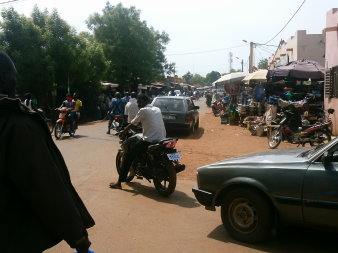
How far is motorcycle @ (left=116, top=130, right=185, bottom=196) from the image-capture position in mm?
6184

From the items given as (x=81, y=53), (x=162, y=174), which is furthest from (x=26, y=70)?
(x=162, y=174)

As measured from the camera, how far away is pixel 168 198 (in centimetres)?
625

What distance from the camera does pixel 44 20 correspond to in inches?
853

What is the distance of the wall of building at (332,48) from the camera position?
44.0 ft

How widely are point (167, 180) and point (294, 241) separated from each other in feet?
7.88

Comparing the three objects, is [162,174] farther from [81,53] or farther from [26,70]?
[81,53]

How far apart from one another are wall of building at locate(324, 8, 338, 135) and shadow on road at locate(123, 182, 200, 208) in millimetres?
8779

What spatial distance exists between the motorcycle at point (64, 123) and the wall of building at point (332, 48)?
9160 mm

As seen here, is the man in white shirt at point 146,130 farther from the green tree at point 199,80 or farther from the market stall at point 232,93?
the green tree at point 199,80

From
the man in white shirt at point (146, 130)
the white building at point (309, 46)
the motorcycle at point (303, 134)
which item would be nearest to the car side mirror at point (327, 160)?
the man in white shirt at point (146, 130)

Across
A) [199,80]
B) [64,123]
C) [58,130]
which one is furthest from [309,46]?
[199,80]

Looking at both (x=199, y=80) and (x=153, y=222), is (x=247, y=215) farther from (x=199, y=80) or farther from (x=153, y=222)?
(x=199, y=80)

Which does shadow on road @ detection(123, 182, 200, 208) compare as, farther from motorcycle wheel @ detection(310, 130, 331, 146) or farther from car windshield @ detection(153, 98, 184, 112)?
car windshield @ detection(153, 98, 184, 112)

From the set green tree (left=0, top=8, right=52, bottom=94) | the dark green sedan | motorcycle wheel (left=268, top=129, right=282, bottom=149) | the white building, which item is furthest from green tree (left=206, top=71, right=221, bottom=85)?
the dark green sedan
